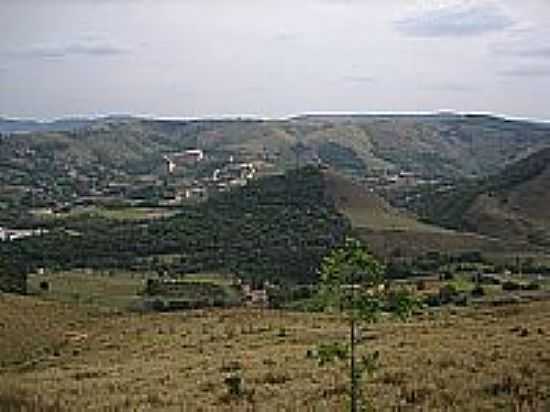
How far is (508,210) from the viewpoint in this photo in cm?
17838

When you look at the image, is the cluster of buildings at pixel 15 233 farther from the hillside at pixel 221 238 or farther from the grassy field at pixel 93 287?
the grassy field at pixel 93 287

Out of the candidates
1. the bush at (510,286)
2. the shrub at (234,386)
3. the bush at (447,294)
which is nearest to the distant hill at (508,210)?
the bush at (510,286)

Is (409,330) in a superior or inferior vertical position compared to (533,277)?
superior

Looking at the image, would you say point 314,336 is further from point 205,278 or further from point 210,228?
point 210,228

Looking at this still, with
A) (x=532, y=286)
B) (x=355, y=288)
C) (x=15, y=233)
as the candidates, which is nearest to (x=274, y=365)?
(x=355, y=288)

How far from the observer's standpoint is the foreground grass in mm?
17406

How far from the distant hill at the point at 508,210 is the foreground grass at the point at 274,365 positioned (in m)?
124

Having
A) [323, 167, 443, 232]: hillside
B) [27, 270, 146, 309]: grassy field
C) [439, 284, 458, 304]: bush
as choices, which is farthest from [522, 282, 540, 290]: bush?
[323, 167, 443, 232]: hillside

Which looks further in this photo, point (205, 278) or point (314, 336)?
point (205, 278)

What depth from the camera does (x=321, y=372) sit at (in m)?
22.3

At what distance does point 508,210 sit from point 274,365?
529 ft

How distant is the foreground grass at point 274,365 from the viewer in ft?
57.1

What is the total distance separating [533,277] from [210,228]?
82427 mm

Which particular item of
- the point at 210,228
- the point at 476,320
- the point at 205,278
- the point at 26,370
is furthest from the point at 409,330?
the point at 210,228
